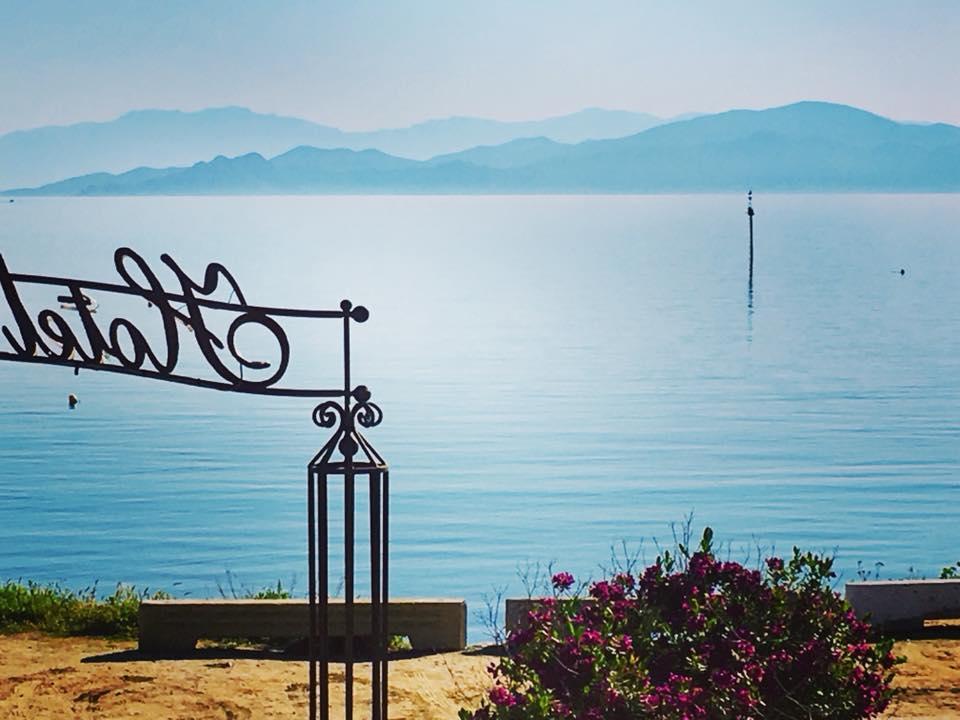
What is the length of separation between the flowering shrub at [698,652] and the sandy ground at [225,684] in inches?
61.3

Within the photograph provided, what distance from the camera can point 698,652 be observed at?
8133mm

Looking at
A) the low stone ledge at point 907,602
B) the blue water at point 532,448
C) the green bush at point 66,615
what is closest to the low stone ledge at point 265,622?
the green bush at point 66,615

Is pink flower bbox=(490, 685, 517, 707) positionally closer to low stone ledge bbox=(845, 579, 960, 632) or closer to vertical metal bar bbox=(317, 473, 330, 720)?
vertical metal bar bbox=(317, 473, 330, 720)

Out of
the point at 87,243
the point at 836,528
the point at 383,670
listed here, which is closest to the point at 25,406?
the point at 836,528

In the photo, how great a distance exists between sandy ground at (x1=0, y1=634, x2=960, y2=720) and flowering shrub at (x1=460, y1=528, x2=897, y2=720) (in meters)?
1.56

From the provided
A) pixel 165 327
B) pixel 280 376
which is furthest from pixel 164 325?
pixel 280 376

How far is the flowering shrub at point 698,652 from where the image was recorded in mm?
7504

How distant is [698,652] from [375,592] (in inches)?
60.8

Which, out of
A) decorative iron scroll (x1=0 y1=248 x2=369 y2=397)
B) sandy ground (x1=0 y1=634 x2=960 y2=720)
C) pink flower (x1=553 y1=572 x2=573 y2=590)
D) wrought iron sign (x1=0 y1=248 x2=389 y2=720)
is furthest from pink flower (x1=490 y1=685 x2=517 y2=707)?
sandy ground (x1=0 y1=634 x2=960 y2=720)

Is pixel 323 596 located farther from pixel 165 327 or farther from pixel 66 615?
pixel 66 615

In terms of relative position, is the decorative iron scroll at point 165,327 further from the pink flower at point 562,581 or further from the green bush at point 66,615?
the green bush at point 66,615

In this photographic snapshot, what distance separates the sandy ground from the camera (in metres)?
10.1

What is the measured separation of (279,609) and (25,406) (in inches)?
1189

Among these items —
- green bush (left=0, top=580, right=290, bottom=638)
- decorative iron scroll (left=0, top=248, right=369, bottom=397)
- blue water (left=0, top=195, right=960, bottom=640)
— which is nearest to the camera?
decorative iron scroll (left=0, top=248, right=369, bottom=397)
